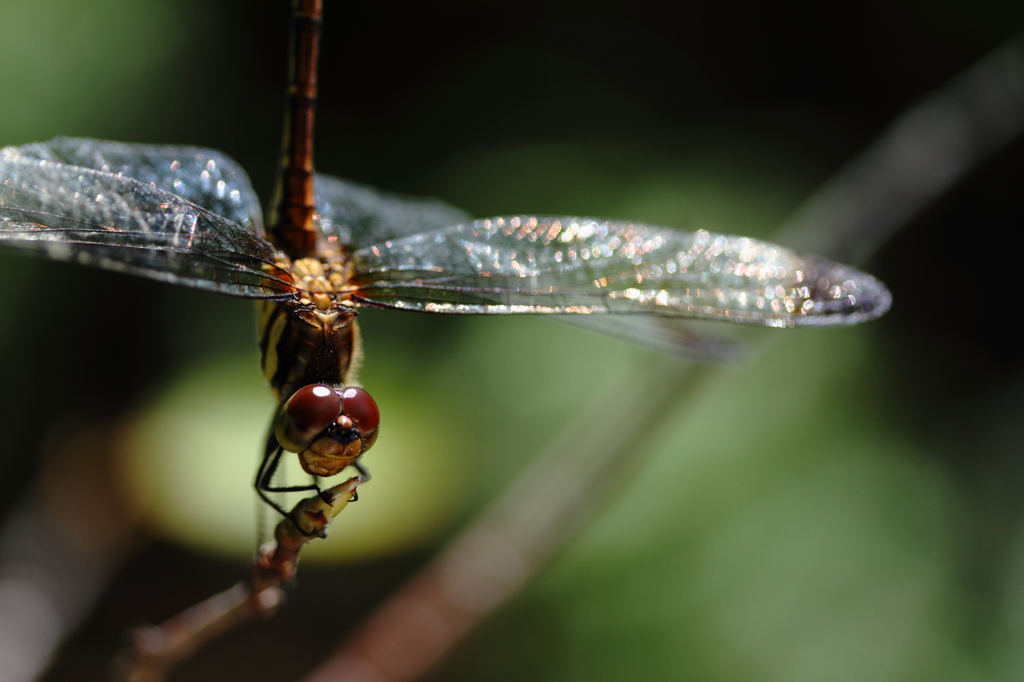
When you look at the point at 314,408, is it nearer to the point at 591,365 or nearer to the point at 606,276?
the point at 606,276

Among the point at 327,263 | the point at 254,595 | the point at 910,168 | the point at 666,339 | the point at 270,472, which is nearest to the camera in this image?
the point at 254,595

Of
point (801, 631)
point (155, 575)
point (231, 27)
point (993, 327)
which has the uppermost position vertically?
point (231, 27)

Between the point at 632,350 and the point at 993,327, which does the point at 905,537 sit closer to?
the point at 632,350

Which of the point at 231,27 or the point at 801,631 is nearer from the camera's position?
the point at 801,631

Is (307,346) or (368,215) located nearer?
(307,346)

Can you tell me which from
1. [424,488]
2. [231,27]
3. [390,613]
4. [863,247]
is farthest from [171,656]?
[231,27]

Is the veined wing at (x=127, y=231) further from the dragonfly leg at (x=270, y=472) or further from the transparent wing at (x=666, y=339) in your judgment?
the transparent wing at (x=666, y=339)

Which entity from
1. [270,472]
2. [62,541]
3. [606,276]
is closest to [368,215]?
[606,276]
